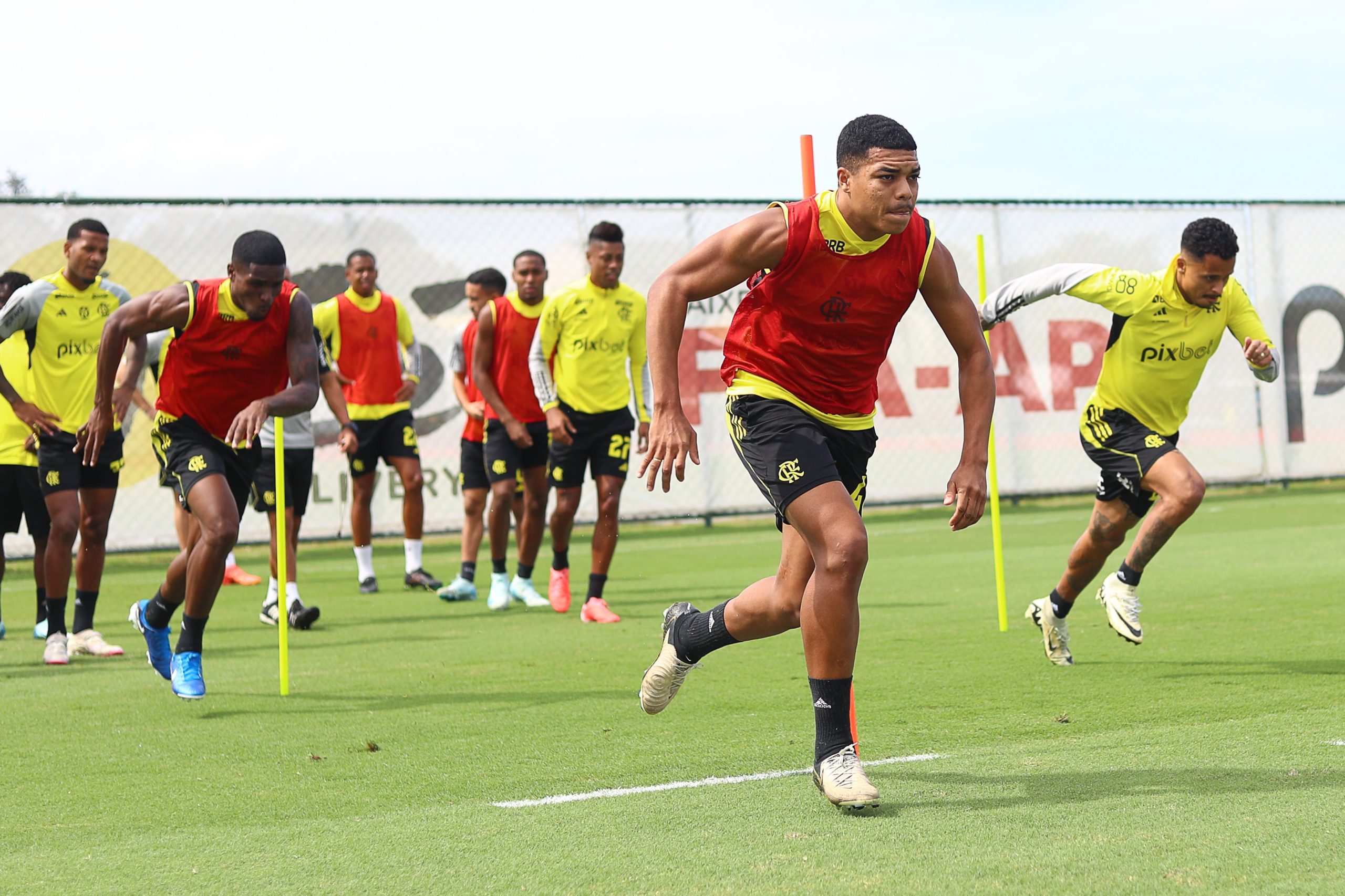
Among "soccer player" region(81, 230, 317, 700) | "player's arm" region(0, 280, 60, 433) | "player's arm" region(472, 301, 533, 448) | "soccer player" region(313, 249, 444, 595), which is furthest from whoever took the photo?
"soccer player" region(313, 249, 444, 595)

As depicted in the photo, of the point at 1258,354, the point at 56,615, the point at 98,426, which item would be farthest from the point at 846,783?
the point at 56,615

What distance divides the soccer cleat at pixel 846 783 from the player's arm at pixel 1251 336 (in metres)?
3.75

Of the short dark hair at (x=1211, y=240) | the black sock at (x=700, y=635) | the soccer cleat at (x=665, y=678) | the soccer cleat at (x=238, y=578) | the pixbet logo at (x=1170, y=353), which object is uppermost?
the short dark hair at (x=1211, y=240)

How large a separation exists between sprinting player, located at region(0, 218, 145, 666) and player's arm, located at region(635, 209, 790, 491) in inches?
188

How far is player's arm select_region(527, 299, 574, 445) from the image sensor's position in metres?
10.3

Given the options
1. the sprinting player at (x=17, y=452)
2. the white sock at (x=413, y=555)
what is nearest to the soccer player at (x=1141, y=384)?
the sprinting player at (x=17, y=452)

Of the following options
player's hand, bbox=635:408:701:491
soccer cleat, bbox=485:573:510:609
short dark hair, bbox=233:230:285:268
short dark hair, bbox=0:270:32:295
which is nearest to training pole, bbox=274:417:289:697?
short dark hair, bbox=233:230:285:268

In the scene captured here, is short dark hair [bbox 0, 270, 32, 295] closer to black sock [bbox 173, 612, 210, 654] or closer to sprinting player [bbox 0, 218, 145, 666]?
sprinting player [bbox 0, 218, 145, 666]

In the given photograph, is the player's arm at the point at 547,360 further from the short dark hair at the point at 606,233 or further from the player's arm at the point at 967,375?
the player's arm at the point at 967,375

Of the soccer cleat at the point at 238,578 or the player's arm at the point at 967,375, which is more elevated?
the player's arm at the point at 967,375

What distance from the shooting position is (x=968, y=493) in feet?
15.8

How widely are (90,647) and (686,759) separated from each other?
196 inches

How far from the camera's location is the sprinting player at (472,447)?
11.6m

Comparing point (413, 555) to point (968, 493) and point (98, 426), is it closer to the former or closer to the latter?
point (98, 426)
